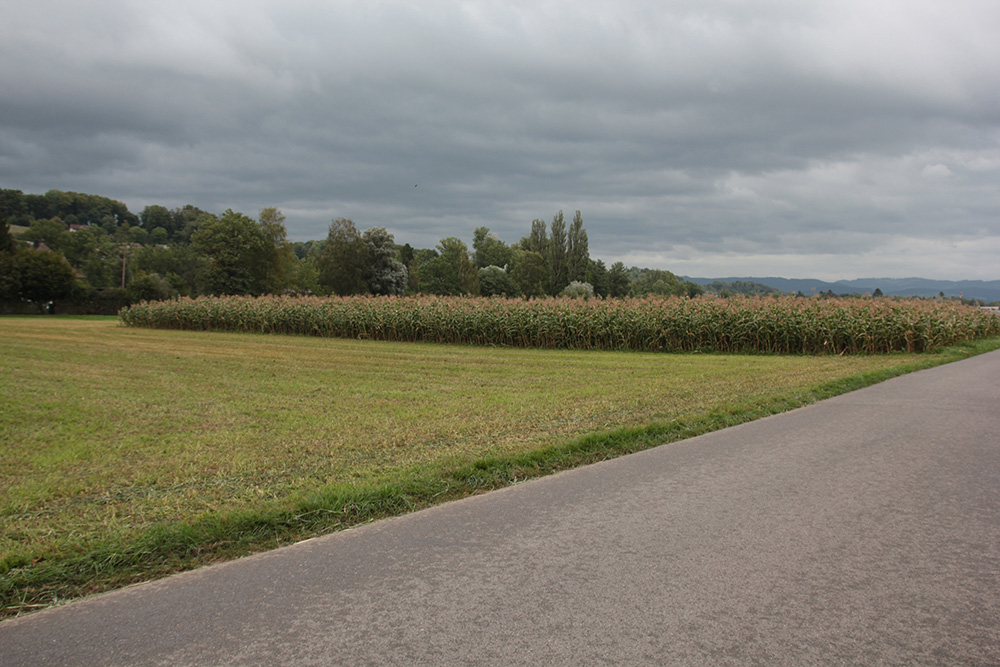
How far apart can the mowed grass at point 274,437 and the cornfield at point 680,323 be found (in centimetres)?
414

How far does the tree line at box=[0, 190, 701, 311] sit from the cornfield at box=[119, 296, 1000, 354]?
9.26m

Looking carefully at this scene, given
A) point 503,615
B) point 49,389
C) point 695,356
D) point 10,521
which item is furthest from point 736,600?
point 695,356

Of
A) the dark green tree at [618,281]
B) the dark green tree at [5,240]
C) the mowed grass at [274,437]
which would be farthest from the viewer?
the dark green tree at [618,281]

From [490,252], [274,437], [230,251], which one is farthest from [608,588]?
[490,252]

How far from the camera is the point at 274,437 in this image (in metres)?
6.47

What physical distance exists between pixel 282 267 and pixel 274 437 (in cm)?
6262

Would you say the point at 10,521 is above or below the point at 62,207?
below

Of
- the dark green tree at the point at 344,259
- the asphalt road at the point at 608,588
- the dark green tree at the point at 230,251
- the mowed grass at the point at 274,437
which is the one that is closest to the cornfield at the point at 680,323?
the mowed grass at the point at 274,437

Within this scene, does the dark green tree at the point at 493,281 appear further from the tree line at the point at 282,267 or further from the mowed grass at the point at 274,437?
the mowed grass at the point at 274,437

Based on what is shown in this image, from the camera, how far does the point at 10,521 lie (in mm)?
4016

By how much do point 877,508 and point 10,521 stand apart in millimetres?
5521

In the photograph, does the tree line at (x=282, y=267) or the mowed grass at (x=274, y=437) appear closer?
the mowed grass at (x=274, y=437)

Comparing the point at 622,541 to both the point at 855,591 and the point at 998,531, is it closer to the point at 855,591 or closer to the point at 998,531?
the point at 855,591

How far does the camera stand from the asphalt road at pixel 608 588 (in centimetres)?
247
